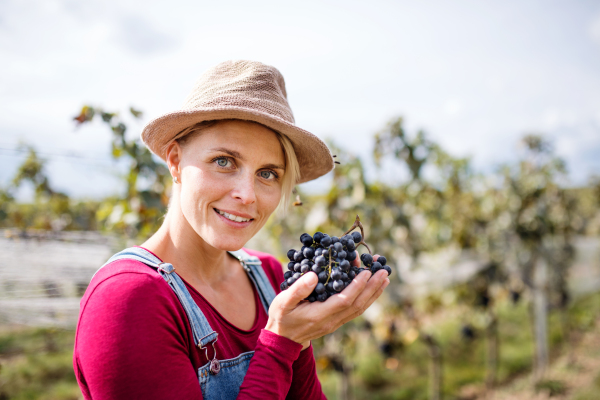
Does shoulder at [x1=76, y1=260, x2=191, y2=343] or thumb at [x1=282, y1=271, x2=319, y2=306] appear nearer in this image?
shoulder at [x1=76, y1=260, x2=191, y2=343]

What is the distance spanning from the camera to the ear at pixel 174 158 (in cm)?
128

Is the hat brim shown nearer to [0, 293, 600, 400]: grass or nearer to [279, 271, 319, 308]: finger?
[279, 271, 319, 308]: finger

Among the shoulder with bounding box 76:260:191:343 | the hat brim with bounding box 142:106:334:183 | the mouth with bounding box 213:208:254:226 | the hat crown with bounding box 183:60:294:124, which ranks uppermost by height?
the hat crown with bounding box 183:60:294:124

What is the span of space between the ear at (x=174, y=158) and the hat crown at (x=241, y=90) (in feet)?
0.46

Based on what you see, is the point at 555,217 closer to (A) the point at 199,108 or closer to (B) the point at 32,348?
(A) the point at 199,108

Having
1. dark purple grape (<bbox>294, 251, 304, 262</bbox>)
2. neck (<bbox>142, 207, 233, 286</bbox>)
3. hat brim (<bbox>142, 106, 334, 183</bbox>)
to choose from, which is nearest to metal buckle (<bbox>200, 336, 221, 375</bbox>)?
neck (<bbox>142, 207, 233, 286</bbox>)

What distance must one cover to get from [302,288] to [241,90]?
0.65 meters

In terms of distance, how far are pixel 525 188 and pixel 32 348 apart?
792 centimetres

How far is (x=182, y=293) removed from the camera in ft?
3.61

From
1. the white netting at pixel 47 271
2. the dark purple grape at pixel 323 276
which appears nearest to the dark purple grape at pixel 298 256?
the dark purple grape at pixel 323 276

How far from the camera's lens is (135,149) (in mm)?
2699

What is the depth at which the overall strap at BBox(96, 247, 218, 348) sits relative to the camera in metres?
1.08

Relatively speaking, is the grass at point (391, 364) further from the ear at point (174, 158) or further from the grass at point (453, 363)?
the ear at point (174, 158)

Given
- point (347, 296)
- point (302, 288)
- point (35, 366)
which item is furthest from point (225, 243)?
point (35, 366)
